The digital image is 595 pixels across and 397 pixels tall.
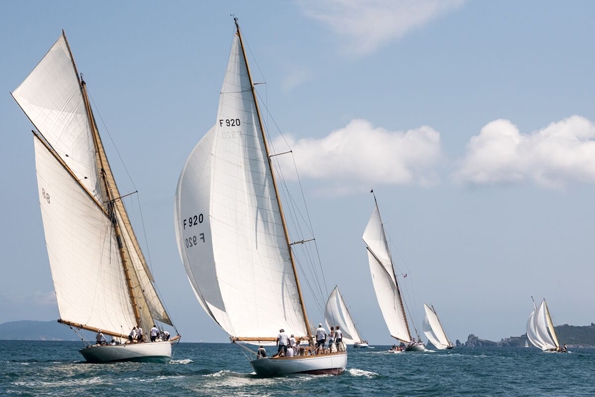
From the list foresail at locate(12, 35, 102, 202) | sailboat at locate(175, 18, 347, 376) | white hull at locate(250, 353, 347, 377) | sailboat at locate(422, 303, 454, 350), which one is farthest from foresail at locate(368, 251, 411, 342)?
white hull at locate(250, 353, 347, 377)

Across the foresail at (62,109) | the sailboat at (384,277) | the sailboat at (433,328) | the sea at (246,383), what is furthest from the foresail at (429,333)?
the foresail at (62,109)

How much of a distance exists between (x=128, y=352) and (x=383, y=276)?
5881 cm

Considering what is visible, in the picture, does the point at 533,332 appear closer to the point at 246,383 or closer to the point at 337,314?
the point at 337,314

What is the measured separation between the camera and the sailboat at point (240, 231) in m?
44.7

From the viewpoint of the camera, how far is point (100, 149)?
6325 centimetres

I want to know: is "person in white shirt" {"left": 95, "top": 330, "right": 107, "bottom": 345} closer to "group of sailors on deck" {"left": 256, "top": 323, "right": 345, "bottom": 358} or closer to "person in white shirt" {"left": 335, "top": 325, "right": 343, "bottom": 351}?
"group of sailors on deck" {"left": 256, "top": 323, "right": 345, "bottom": 358}

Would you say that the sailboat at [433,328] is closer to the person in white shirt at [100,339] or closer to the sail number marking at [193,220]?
the person in white shirt at [100,339]

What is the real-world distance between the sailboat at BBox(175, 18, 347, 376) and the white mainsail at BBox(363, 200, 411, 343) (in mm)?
66451

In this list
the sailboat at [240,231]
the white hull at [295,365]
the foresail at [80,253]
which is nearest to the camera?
the white hull at [295,365]

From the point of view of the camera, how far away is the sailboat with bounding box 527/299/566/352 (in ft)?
481

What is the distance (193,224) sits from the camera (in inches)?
1800

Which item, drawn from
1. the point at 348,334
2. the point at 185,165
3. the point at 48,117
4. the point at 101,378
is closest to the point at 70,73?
A: the point at 48,117

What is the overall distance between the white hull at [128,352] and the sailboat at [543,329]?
99817 millimetres

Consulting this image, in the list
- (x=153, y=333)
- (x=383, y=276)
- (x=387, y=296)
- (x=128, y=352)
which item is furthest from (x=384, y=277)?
(x=128, y=352)
